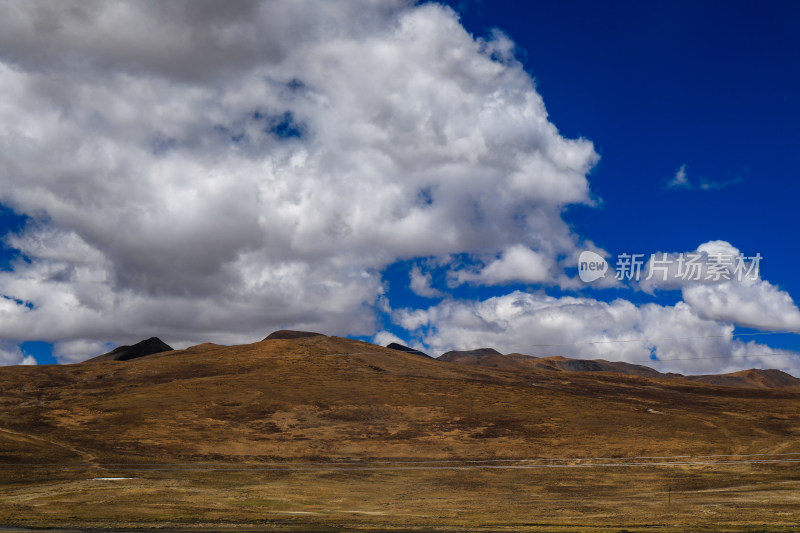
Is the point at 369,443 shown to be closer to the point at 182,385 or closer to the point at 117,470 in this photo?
the point at 117,470

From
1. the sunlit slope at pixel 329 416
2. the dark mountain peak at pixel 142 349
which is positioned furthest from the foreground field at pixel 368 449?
the dark mountain peak at pixel 142 349

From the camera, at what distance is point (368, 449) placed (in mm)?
56625

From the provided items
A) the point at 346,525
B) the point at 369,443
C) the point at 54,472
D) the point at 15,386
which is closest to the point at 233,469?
the point at 54,472

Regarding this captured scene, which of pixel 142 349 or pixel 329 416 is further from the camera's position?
pixel 142 349

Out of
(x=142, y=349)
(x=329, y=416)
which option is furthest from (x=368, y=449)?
(x=142, y=349)

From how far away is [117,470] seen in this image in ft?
138

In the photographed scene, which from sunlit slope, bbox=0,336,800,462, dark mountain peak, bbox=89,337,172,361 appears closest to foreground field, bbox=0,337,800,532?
sunlit slope, bbox=0,336,800,462

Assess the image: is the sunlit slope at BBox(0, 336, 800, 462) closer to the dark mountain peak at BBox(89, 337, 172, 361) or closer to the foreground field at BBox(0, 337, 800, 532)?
the foreground field at BBox(0, 337, 800, 532)

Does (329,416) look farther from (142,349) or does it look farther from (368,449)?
(142,349)

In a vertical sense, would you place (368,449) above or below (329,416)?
below

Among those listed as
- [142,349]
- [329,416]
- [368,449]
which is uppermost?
[142,349]

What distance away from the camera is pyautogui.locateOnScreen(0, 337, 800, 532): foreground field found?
987 inches

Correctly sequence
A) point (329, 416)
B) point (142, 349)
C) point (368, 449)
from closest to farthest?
point (368, 449), point (329, 416), point (142, 349)

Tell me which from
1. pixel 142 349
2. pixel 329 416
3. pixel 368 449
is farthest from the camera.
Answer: pixel 142 349
